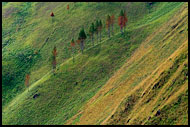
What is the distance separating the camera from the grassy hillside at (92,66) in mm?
70562

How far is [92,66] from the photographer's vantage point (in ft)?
351

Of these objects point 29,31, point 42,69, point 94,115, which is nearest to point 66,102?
point 94,115

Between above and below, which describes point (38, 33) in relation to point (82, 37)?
below

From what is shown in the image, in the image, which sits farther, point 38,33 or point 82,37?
point 38,33

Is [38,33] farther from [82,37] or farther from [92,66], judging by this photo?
[92,66]

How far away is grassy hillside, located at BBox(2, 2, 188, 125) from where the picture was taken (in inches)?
2778

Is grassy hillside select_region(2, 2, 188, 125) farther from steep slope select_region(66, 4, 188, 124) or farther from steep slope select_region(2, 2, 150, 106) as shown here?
steep slope select_region(2, 2, 150, 106)

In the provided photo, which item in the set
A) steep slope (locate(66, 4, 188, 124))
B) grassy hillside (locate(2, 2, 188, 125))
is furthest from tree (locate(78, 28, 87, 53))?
steep slope (locate(66, 4, 188, 124))

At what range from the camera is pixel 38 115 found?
93.1 metres

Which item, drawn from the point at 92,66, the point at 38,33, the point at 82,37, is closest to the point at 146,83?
the point at 92,66

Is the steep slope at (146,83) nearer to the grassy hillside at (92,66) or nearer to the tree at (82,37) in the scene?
the grassy hillside at (92,66)

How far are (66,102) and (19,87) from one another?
103 ft

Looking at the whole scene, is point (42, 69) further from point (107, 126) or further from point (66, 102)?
point (107, 126)

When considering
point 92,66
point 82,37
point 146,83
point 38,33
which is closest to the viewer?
point 146,83
